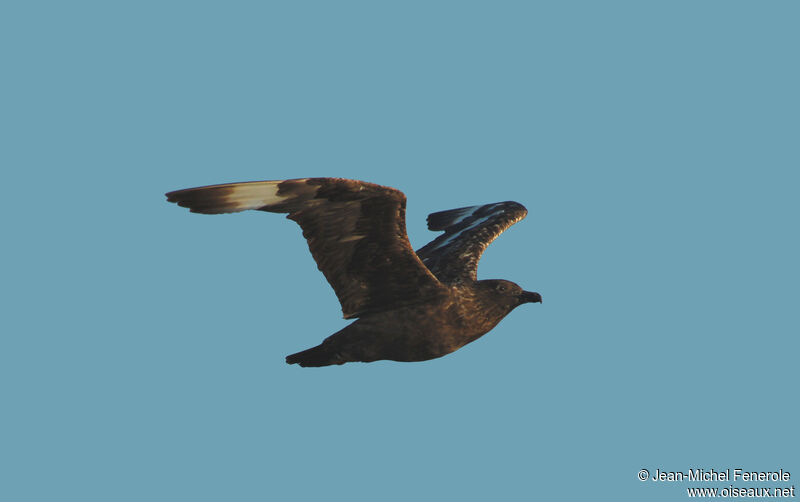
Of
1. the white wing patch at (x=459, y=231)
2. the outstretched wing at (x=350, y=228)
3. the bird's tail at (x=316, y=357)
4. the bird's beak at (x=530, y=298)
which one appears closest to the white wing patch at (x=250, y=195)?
the outstretched wing at (x=350, y=228)

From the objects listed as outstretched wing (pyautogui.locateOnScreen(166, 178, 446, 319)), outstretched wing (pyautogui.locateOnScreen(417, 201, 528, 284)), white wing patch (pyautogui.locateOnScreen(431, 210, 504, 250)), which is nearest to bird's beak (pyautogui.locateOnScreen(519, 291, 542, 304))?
outstretched wing (pyautogui.locateOnScreen(417, 201, 528, 284))

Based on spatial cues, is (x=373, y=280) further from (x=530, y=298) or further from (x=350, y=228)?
(x=530, y=298)

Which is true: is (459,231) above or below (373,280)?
above

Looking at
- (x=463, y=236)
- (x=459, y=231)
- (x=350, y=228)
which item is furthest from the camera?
(x=459, y=231)

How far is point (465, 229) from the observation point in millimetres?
13859

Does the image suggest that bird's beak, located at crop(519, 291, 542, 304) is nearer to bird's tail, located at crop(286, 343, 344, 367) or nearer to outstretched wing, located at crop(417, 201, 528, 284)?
outstretched wing, located at crop(417, 201, 528, 284)

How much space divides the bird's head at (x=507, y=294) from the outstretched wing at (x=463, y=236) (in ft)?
2.06

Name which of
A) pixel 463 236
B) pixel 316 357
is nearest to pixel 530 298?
pixel 463 236

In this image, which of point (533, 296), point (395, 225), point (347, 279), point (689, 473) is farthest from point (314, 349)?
point (689, 473)

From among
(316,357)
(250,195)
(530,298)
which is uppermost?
(250,195)

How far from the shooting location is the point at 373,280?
11289 mm

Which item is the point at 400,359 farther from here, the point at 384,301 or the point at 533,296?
the point at 533,296

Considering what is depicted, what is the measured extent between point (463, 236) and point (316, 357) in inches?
120

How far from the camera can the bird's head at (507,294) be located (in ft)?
38.4
